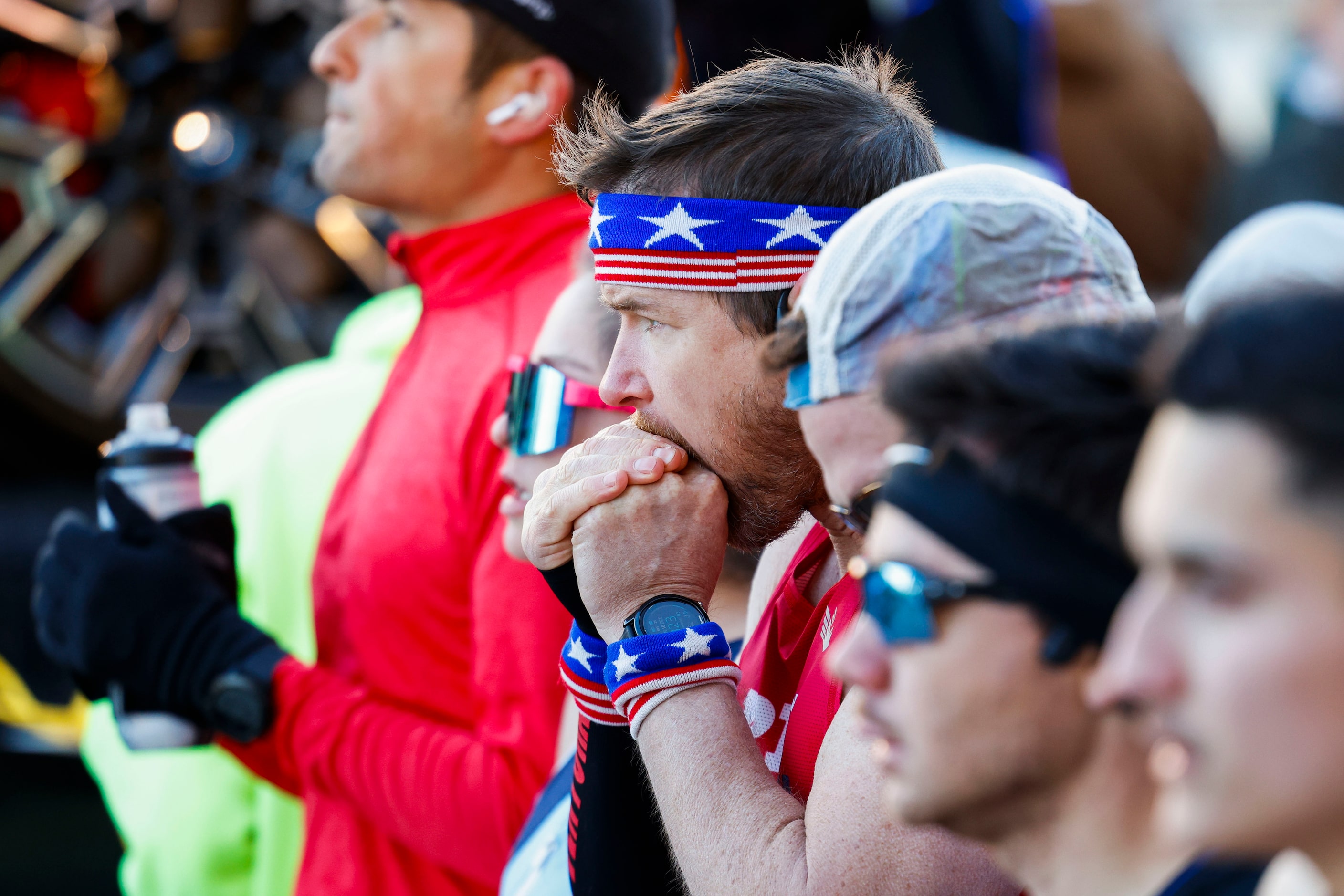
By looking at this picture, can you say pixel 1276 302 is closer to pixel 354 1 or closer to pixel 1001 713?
pixel 1001 713

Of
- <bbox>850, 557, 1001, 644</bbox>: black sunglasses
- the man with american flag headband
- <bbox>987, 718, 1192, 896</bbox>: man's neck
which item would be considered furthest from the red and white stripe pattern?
<bbox>987, 718, 1192, 896</bbox>: man's neck

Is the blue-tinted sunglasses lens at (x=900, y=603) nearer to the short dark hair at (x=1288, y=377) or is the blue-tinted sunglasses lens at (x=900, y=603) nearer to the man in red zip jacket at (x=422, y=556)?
the short dark hair at (x=1288, y=377)

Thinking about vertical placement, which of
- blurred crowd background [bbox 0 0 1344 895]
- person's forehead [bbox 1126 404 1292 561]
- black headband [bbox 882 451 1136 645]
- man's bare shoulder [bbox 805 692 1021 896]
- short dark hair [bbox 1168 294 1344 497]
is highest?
short dark hair [bbox 1168 294 1344 497]

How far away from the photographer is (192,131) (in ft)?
15.7

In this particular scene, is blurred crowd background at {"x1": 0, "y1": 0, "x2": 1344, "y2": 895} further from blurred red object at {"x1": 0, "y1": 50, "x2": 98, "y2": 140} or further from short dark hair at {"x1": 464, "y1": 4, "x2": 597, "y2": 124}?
short dark hair at {"x1": 464, "y1": 4, "x2": 597, "y2": 124}

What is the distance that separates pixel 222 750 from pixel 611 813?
130 centimetres

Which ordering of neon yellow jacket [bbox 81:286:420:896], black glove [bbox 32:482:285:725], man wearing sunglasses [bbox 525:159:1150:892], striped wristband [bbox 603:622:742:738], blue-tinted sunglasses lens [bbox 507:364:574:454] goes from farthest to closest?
neon yellow jacket [bbox 81:286:420:896]
black glove [bbox 32:482:285:725]
blue-tinted sunglasses lens [bbox 507:364:574:454]
striped wristband [bbox 603:622:742:738]
man wearing sunglasses [bbox 525:159:1150:892]

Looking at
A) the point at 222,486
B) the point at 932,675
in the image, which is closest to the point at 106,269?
the point at 222,486

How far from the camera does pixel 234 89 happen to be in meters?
4.80

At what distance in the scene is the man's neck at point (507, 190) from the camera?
8.36 feet

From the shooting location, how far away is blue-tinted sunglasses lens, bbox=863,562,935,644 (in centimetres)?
91

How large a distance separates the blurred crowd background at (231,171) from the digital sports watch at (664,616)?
3364 mm

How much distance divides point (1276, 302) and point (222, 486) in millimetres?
2544

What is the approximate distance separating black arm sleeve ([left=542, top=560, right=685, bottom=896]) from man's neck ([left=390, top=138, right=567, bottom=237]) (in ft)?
3.77
